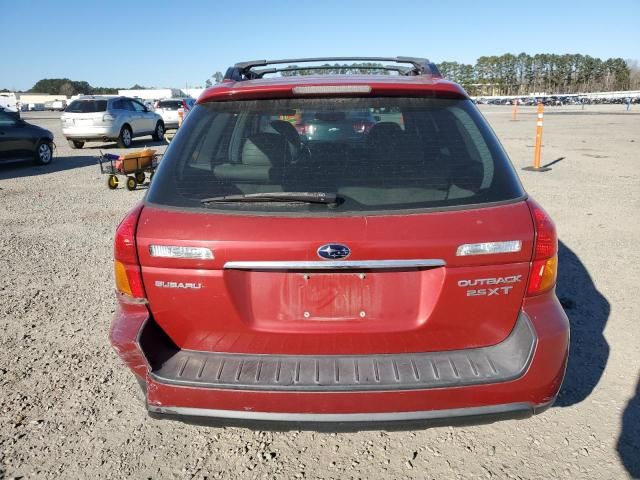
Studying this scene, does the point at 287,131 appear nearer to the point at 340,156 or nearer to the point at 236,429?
the point at 340,156

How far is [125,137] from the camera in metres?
17.9

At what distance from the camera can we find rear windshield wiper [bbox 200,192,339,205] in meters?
2.06

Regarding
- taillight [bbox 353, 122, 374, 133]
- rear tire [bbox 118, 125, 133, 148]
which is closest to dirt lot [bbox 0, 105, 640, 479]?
taillight [bbox 353, 122, 374, 133]

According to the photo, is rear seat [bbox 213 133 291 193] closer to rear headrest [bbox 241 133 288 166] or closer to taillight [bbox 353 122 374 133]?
rear headrest [bbox 241 133 288 166]

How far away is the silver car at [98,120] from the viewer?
55.2 ft

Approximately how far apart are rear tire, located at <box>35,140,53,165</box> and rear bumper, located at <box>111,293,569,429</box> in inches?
534

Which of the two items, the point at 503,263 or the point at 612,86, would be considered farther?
the point at 612,86

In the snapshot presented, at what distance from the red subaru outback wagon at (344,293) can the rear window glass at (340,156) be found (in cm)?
1

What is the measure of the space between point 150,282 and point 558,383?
70.3 inches

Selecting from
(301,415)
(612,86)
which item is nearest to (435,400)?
(301,415)

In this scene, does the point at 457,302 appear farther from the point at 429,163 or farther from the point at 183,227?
the point at 183,227

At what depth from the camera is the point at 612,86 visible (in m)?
143

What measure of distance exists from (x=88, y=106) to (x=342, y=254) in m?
17.7

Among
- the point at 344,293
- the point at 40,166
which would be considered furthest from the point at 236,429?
the point at 40,166
